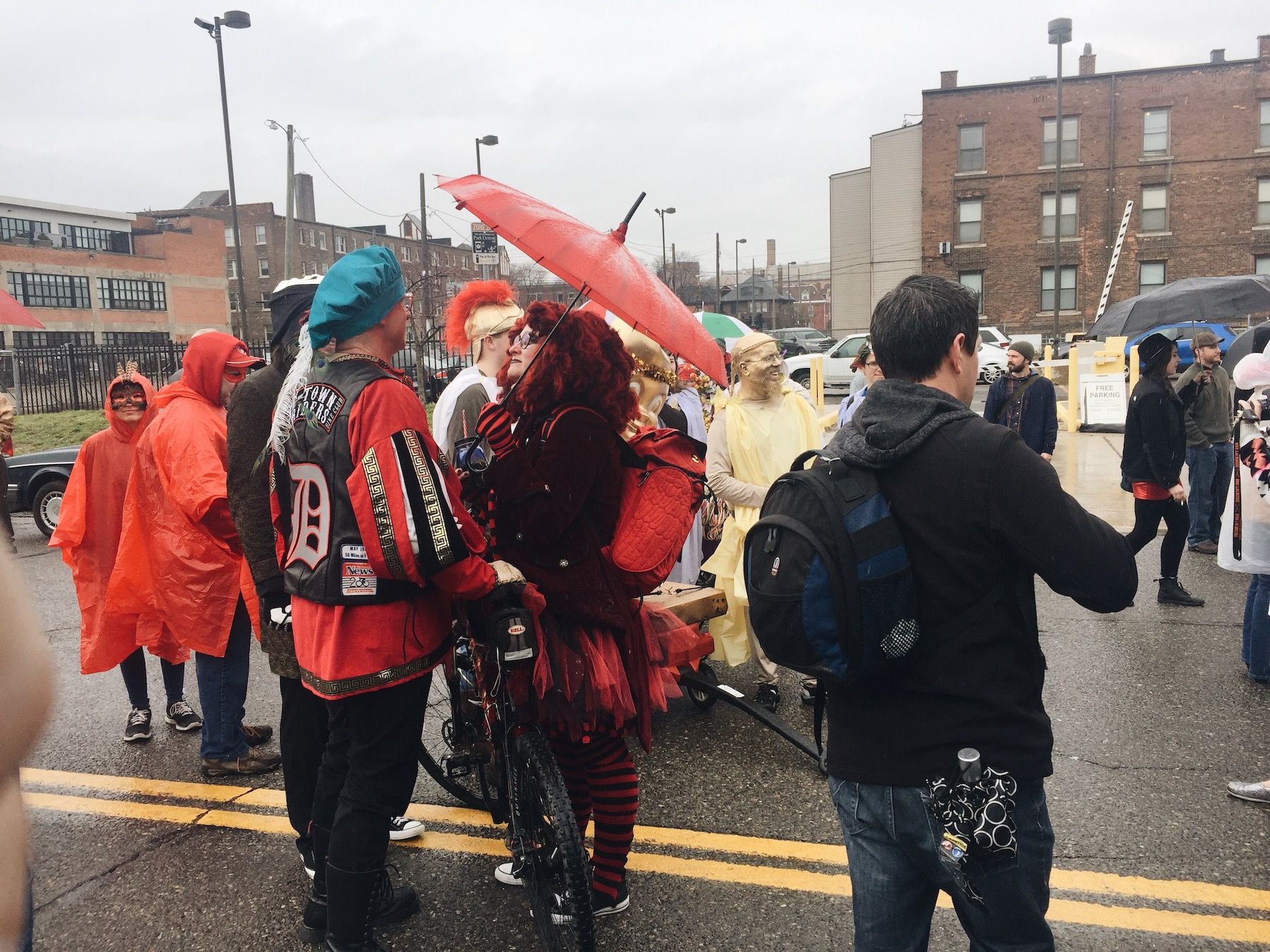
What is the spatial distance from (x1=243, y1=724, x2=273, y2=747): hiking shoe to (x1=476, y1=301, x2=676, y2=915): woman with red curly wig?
90.4 inches

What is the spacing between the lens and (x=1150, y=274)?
39.1m

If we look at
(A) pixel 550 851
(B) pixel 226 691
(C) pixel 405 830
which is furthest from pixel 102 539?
(A) pixel 550 851

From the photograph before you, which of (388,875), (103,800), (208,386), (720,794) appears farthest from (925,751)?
(103,800)

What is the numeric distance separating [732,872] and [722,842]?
23 cm

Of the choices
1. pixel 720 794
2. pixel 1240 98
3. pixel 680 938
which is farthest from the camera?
pixel 1240 98

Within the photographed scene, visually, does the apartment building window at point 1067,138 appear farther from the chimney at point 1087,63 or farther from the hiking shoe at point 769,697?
the hiking shoe at point 769,697

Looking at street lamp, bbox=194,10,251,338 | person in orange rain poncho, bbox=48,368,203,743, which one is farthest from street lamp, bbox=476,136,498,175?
person in orange rain poncho, bbox=48,368,203,743

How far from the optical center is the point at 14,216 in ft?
186

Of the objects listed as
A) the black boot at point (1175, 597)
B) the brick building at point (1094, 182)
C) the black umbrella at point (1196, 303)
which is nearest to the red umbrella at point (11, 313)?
the black boot at point (1175, 597)

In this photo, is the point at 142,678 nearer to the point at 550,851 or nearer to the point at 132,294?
the point at 550,851

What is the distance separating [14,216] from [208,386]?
64.3m

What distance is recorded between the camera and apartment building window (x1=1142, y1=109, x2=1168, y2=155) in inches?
1502

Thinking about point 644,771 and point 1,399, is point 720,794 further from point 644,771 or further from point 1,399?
point 1,399

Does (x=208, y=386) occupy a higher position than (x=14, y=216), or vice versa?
(x=14, y=216)
